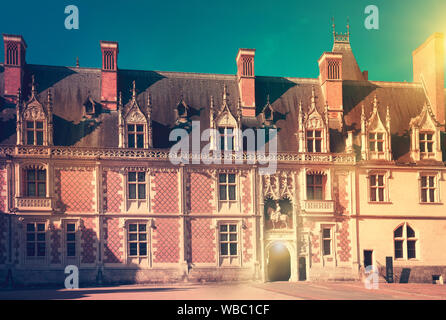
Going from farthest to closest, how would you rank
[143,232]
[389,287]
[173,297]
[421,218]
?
[421,218] → [143,232] → [389,287] → [173,297]

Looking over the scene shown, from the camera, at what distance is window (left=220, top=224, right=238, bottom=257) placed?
32.0 meters

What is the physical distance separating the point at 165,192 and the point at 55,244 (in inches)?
263

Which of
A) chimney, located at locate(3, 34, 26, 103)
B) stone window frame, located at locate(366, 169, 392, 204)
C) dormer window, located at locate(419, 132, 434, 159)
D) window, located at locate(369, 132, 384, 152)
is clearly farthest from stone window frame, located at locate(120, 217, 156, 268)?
dormer window, located at locate(419, 132, 434, 159)

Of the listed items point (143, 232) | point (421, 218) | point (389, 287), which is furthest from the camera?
point (421, 218)

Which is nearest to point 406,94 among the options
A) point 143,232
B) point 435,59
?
point 435,59

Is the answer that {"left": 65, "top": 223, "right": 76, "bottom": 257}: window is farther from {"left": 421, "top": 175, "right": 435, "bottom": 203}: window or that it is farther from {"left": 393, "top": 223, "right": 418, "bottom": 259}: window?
{"left": 421, "top": 175, "right": 435, "bottom": 203}: window

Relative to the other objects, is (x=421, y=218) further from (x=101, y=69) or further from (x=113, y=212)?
(x=101, y=69)

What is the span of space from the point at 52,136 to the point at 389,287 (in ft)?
66.9

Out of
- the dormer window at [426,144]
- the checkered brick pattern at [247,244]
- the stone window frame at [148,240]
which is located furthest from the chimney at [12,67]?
the dormer window at [426,144]

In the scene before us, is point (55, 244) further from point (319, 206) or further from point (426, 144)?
point (426, 144)

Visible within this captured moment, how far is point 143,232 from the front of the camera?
103 ft

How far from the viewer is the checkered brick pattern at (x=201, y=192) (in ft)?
Result: 105

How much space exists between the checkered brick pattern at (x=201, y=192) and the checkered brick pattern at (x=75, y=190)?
18.6 ft

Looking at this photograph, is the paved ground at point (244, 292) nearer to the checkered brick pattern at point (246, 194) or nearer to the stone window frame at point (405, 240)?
the stone window frame at point (405, 240)
